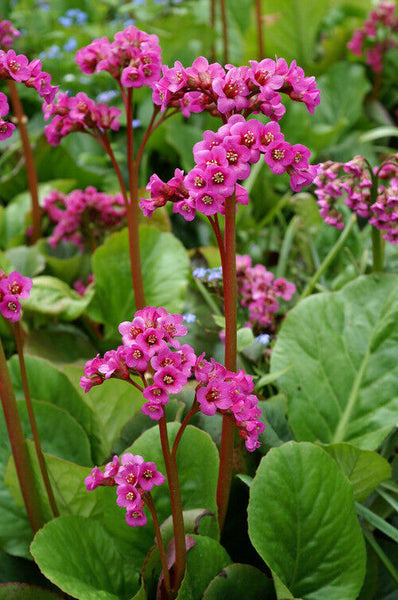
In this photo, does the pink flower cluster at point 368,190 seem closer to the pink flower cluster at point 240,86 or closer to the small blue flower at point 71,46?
the pink flower cluster at point 240,86

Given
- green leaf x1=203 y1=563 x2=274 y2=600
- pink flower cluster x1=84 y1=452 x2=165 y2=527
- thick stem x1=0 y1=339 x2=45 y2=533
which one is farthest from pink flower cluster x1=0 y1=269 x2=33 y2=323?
green leaf x1=203 y1=563 x2=274 y2=600

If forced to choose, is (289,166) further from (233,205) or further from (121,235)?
(121,235)

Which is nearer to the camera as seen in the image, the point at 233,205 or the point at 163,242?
the point at 233,205

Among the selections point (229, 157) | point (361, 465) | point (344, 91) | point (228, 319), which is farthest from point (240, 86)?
point (344, 91)

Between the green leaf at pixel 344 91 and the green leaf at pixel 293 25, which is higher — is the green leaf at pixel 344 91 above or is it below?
below

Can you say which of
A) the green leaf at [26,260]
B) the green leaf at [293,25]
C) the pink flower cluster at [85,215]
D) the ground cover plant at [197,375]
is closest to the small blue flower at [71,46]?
the green leaf at [293,25]

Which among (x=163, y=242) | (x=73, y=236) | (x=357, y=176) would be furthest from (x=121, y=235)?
(x=357, y=176)
